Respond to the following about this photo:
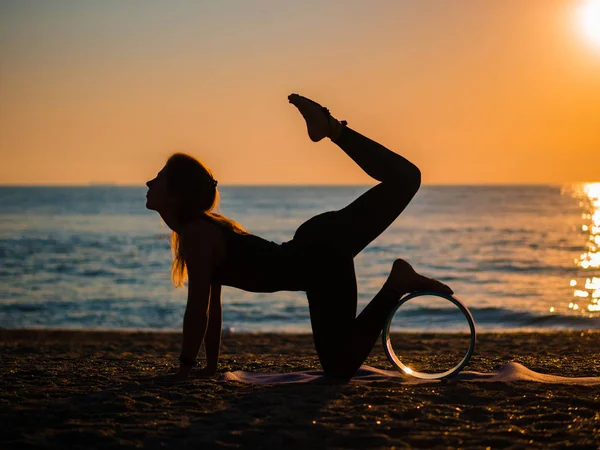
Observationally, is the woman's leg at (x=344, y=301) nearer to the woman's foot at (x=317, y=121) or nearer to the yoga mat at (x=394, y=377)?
the yoga mat at (x=394, y=377)

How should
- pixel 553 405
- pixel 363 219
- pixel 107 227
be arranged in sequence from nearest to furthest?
pixel 553 405 < pixel 363 219 < pixel 107 227

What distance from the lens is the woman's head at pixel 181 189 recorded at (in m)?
4.85

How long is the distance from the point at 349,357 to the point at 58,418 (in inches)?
72.2

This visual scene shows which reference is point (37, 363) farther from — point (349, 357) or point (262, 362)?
point (349, 357)

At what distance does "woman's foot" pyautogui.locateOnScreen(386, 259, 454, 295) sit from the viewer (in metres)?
4.89

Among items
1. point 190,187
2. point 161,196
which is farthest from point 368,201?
point 161,196

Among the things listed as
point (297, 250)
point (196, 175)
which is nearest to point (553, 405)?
point (297, 250)

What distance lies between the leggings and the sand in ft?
1.34

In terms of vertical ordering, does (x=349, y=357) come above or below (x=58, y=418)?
above

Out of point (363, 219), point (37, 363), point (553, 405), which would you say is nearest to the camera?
point (553, 405)

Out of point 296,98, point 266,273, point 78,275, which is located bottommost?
point 78,275

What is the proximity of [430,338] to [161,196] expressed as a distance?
7765mm

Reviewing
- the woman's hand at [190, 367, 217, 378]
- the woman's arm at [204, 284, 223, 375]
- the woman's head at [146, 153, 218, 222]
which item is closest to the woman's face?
the woman's head at [146, 153, 218, 222]

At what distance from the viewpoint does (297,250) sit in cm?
480
